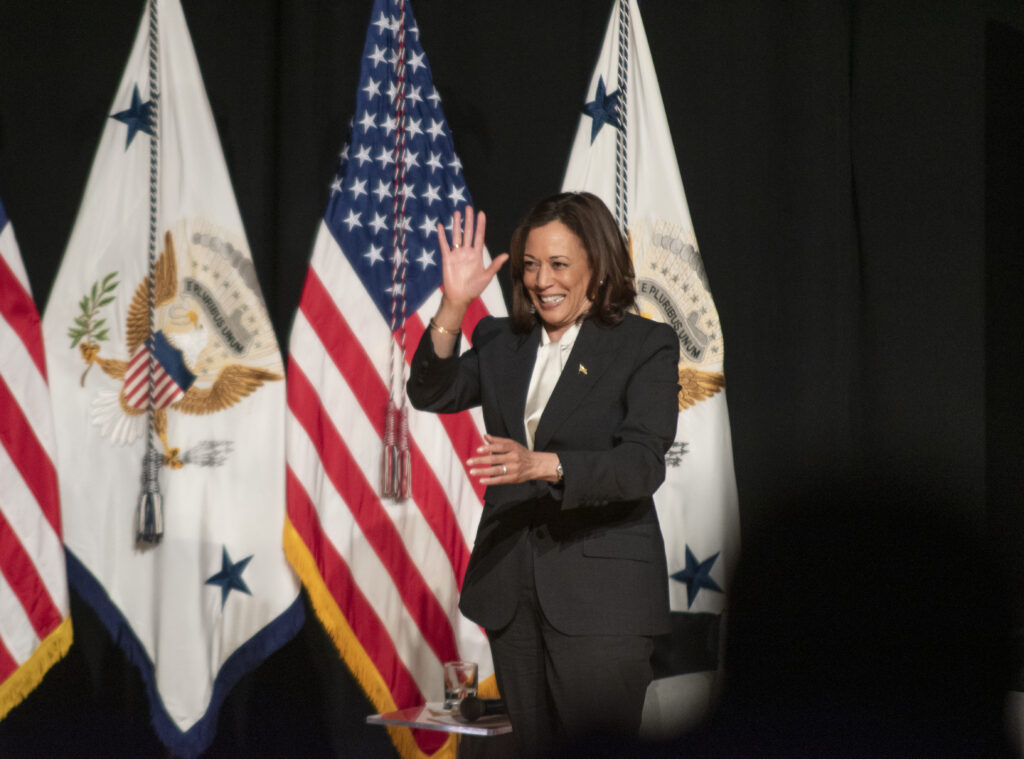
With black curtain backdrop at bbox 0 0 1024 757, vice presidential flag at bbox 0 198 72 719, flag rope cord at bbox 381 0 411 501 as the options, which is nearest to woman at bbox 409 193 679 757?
flag rope cord at bbox 381 0 411 501

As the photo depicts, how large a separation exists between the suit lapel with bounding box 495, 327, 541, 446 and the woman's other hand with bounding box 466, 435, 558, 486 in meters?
0.22

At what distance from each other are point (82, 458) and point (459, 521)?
1.11 m

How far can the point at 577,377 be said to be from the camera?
1.82 m

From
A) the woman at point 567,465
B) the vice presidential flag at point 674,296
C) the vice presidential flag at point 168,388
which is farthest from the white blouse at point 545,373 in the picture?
the vice presidential flag at point 168,388

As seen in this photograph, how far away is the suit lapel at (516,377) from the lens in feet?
6.09

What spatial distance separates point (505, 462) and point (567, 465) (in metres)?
0.12

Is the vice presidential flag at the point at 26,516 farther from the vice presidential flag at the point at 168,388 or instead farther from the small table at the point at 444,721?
the small table at the point at 444,721

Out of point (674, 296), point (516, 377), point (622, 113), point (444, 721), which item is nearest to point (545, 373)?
point (516, 377)

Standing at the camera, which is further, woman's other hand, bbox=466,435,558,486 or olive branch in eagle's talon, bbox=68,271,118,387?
olive branch in eagle's talon, bbox=68,271,118,387

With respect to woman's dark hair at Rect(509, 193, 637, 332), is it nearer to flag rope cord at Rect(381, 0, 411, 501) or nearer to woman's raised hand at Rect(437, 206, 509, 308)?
woman's raised hand at Rect(437, 206, 509, 308)

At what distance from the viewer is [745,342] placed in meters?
2.95

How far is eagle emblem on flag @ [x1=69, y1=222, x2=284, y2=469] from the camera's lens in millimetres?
2965

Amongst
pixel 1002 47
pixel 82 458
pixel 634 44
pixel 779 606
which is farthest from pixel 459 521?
pixel 1002 47

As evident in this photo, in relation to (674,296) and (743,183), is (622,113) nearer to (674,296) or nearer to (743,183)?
(743,183)
